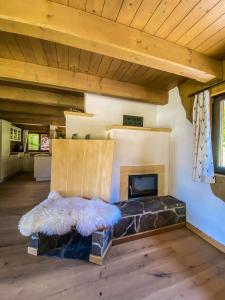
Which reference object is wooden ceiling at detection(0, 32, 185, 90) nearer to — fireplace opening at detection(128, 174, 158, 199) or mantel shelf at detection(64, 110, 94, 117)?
mantel shelf at detection(64, 110, 94, 117)

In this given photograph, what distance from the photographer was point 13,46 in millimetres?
1833

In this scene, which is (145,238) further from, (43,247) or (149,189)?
(43,247)

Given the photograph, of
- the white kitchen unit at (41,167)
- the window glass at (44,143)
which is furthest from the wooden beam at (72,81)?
the window glass at (44,143)

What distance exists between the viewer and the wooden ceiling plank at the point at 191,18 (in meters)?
1.24

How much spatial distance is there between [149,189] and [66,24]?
2.64 m

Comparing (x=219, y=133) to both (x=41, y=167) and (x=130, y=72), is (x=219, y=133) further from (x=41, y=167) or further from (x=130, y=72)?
(x=41, y=167)

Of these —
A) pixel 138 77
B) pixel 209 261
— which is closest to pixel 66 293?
pixel 209 261

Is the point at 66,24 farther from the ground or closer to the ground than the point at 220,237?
farther from the ground

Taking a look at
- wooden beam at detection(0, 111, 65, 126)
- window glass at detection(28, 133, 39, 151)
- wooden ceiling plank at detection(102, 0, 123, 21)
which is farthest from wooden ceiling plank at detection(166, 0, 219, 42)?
window glass at detection(28, 133, 39, 151)

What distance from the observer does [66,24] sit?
4.18 feet

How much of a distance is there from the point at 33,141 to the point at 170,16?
26.8 feet

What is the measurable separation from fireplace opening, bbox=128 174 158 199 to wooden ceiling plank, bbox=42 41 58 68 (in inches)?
82.1

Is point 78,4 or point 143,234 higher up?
point 78,4

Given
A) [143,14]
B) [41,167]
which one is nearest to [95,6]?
[143,14]
